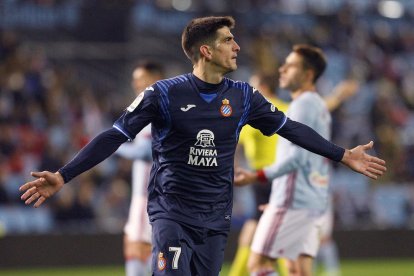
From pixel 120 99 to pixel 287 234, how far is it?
9.06m

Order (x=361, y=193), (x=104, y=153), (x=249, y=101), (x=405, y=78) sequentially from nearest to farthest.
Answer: (x=104, y=153) < (x=249, y=101) < (x=361, y=193) < (x=405, y=78)

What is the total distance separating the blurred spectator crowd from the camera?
14.9 metres

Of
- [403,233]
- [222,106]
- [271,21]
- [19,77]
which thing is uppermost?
[271,21]

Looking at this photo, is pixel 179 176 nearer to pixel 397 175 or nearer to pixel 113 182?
pixel 113 182

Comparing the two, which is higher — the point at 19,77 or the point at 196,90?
the point at 19,77

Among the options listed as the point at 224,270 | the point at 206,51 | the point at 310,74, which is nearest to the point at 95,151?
the point at 206,51

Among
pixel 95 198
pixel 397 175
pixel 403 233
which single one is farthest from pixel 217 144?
pixel 397 175

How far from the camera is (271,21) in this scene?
739 inches

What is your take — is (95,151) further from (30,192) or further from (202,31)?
(202,31)

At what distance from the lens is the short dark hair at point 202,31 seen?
6.32 metres

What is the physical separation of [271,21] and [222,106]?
12.7 meters

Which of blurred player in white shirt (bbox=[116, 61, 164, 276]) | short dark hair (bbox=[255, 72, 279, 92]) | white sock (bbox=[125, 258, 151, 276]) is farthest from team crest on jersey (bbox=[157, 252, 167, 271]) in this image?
short dark hair (bbox=[255, 72, 279, 92])

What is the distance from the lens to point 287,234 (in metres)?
8.02

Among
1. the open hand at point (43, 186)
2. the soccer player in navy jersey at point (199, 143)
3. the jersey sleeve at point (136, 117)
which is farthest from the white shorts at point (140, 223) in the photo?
the open hand at point (43, 186)
